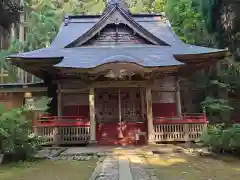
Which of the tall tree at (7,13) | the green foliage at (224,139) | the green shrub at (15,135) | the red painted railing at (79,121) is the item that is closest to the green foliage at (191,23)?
the red painted railing at (79,121)

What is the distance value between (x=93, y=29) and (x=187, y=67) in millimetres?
4926

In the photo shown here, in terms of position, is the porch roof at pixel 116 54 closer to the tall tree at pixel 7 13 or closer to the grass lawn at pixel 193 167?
the grass lawn at pixel 193 167

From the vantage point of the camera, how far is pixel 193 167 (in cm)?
857

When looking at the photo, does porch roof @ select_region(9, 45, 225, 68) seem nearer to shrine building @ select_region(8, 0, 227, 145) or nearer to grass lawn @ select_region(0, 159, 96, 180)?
shrine building @ select_region(8, 0, 227, 145)

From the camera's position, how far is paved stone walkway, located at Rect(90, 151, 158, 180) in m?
6.74

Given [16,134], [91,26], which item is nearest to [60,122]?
[16,134]

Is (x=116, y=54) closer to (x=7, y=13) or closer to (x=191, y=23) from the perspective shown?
(x=7, y=13)

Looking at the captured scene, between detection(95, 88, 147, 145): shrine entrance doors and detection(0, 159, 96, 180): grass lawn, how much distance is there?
4192 mm

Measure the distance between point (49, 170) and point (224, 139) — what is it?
5.49 meters

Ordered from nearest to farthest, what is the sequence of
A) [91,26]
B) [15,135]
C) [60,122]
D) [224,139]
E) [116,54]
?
[15,135]
[224,139]
[60,122]
[116,54]
[91,26]

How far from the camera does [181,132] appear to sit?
1354cm

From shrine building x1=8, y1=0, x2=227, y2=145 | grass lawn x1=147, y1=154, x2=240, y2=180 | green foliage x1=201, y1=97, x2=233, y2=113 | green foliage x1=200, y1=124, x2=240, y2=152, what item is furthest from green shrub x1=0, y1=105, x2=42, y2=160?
green foliage x1=201, y1=97, x2=233, y2=113

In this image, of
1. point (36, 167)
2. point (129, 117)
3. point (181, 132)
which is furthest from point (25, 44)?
point (36, 167)

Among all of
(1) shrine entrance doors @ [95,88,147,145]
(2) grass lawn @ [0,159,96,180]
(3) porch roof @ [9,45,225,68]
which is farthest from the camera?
(1) shrine entrance doors @ [95,88,147,145]
